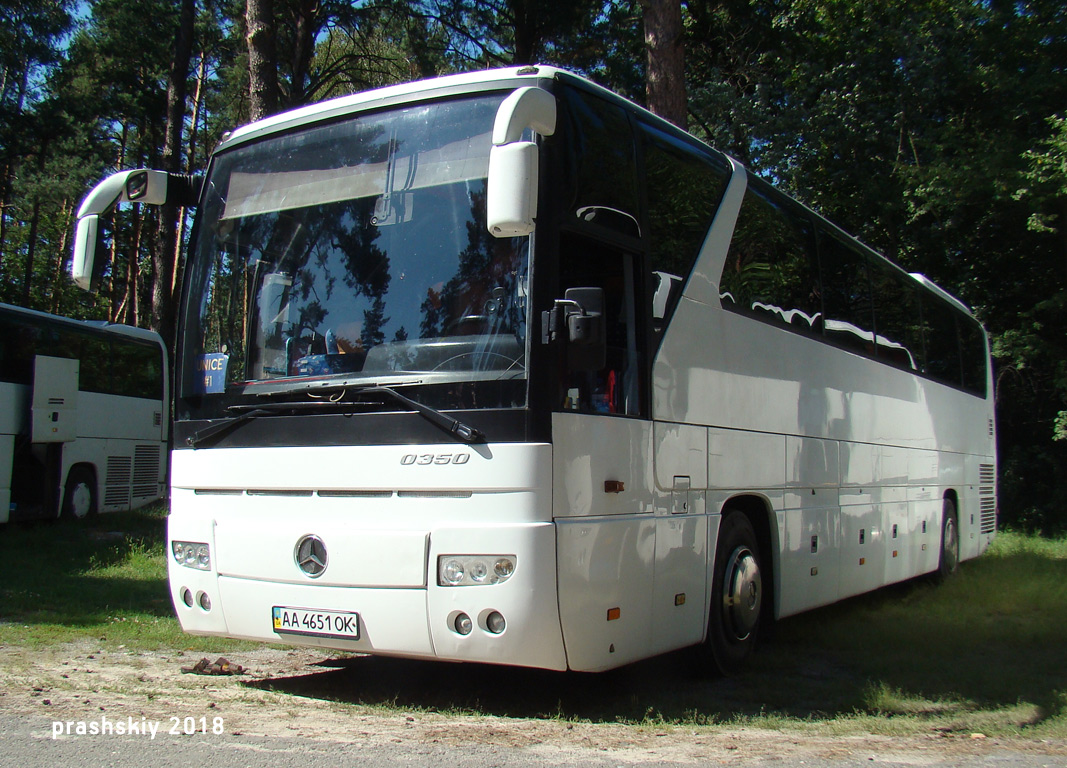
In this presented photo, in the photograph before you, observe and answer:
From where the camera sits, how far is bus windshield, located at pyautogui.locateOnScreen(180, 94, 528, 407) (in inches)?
204

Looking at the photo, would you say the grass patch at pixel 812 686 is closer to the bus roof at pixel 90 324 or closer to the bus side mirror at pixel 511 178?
the bus side mirror at pixel 511 178

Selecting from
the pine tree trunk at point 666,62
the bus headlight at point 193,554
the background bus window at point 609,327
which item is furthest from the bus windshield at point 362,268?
the pine tree trunk at point 666,62

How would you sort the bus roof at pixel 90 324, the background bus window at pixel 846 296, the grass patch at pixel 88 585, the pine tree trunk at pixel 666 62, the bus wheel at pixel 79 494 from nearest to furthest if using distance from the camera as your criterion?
the grass patch at pixel 88 585 → the background bus window at pixel 846 296 → the pine tree trunk at pixel 666 62 → the bus roof at pixel 90 324 → the bus wheel at pixel 79 494

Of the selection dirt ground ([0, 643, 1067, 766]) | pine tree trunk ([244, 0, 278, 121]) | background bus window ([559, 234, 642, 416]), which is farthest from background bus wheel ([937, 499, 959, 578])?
pine tree trunk ([244, 0, 278, 121])

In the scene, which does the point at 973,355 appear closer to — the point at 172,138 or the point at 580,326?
the point at 580,326

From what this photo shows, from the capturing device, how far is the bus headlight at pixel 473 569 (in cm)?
500

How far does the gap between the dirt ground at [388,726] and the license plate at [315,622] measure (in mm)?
458

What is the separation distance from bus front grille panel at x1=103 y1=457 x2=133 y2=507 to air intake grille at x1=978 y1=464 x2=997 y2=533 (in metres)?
14.4

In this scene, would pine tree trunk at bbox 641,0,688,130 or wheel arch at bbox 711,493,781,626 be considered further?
pine tree trunk at bbox 641,0,688,130

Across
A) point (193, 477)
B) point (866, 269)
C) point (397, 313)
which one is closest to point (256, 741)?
point (193, 477)

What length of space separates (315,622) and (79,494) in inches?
516

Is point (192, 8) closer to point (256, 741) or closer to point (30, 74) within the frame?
point (30, 74)

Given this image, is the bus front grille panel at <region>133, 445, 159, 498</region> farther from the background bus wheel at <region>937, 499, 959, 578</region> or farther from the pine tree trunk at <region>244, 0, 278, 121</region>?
the background bus wheel at <region>937, 499, 959, 578</region>

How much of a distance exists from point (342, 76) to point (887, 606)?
50.1ft
